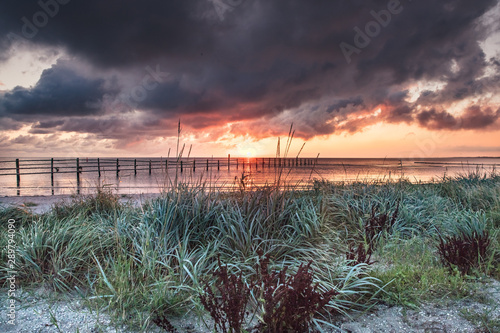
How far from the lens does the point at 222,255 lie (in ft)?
11.1

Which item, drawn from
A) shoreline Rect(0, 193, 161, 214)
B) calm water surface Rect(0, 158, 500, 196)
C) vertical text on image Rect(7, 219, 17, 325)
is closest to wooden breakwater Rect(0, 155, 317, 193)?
calm water surface Rect(0, 158, 500, 196)

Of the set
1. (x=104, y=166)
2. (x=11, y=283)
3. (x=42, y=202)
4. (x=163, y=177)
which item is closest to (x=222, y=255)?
(x=11, y=283)

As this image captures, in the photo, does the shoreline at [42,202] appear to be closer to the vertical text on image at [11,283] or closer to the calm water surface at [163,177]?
the calm water surface at [163,177]

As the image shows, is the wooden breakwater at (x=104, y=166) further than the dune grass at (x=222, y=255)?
Yes

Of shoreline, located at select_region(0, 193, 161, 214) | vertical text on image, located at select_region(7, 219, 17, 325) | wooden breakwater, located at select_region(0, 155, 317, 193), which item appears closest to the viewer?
vertical text on image, located at select_region(7, 219, 17, 325)

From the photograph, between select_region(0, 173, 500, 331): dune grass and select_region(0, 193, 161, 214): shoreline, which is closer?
select_region(0, 173, 500, 331): dune grass

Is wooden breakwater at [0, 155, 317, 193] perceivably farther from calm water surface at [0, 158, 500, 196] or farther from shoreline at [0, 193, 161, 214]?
shoreline at [0, 193, 161, 214]

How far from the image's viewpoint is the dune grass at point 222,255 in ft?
8.42

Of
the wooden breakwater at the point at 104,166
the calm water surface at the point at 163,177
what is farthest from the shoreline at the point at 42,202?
the wooden breakwater at the point at 104,166

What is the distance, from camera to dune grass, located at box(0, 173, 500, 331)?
8.42 feet

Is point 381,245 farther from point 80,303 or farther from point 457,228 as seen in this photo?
point 80,303

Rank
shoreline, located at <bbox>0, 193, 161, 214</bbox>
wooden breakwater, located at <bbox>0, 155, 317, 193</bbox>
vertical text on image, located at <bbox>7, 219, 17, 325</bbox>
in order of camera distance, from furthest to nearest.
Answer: shoreline, located at <bbox>0, 193, 161, 214</bbox>
wooden breakwater, located at <bbox>0, 155, 317, 193</bbox>
vertical text on image, located at <bbox>7, 219, 17, 325</bbox>

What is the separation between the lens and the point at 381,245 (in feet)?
12.9

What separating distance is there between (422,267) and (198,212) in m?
2.63
